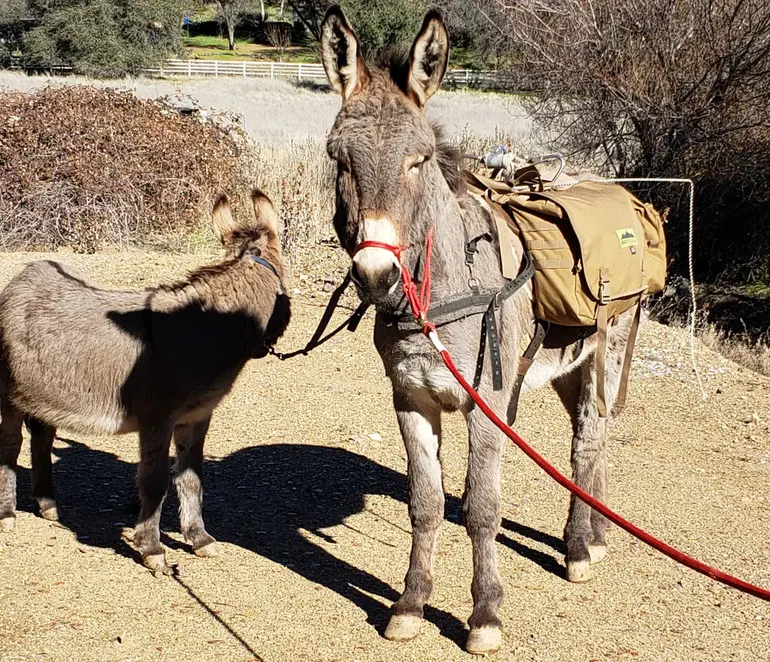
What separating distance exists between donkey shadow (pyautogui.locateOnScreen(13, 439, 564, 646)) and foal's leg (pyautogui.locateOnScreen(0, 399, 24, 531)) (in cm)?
34

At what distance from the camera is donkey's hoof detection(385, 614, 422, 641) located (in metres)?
4.53

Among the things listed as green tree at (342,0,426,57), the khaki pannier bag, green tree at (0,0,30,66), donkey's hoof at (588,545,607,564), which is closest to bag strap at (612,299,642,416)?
the khaki pannier bag

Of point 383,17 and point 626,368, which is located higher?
point 383,17

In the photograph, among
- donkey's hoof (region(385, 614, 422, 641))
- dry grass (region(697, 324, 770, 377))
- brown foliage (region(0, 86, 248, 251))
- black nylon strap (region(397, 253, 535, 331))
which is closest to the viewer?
black nylon strap (region(397, 253, 535, 331))

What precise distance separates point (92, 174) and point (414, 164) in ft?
34.2

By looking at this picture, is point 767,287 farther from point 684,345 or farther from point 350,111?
point 350,111

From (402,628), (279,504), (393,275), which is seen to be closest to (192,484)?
(279,504)

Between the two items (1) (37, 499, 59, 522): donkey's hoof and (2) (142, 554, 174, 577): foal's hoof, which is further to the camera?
(1) (37, 499, 59, 522): donkey's hoof

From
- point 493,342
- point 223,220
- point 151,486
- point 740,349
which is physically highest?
point 223,220

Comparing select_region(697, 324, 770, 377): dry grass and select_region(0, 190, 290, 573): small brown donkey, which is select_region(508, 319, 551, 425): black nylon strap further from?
select_region(697, 324, 770, 377): dry grass

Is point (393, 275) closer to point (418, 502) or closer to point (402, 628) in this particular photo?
point (418, 502)

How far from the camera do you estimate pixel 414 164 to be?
12.5 feet

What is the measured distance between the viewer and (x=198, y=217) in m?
14.0

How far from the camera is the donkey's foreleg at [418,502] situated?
4535mm
